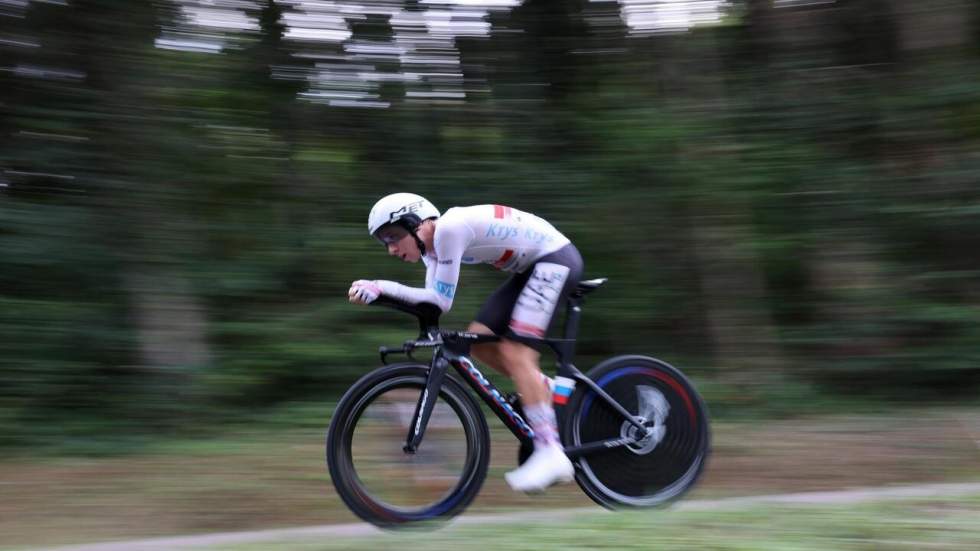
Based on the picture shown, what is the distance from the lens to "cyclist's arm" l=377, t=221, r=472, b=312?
4.61m

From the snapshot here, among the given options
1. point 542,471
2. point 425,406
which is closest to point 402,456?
point 425,406

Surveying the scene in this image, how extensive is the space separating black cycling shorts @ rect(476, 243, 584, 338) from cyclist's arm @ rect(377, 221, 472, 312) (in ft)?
1.48

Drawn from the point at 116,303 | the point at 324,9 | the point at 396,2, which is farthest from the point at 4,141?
the point at 396,2

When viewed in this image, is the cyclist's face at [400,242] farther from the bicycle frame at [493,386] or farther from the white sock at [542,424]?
the white sock at [542,424]

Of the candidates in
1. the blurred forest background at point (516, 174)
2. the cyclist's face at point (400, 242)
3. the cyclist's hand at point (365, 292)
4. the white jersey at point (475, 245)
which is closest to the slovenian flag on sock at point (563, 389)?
the white jersey at point (475, 245)

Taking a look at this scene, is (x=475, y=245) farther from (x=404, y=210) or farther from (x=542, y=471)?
(x=542, y=471)

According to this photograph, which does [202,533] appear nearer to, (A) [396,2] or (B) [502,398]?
(B) [502,398]

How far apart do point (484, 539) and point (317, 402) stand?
3.77 m

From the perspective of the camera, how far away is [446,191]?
8438 mm

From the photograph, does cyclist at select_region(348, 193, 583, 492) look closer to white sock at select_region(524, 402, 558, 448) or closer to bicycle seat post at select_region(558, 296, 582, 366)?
white sock at select_region(524, 402, 558, 448)

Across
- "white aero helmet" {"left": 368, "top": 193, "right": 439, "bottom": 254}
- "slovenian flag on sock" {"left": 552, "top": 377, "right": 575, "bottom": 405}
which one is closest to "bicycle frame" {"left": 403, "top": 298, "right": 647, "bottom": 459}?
"slovenian flag on sock" {"left": 552, "top": 377, "right": 575, "bottom": 405}

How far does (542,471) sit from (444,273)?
1.13 metres

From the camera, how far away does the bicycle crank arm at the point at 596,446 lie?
197 inches

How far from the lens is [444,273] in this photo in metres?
4.64
